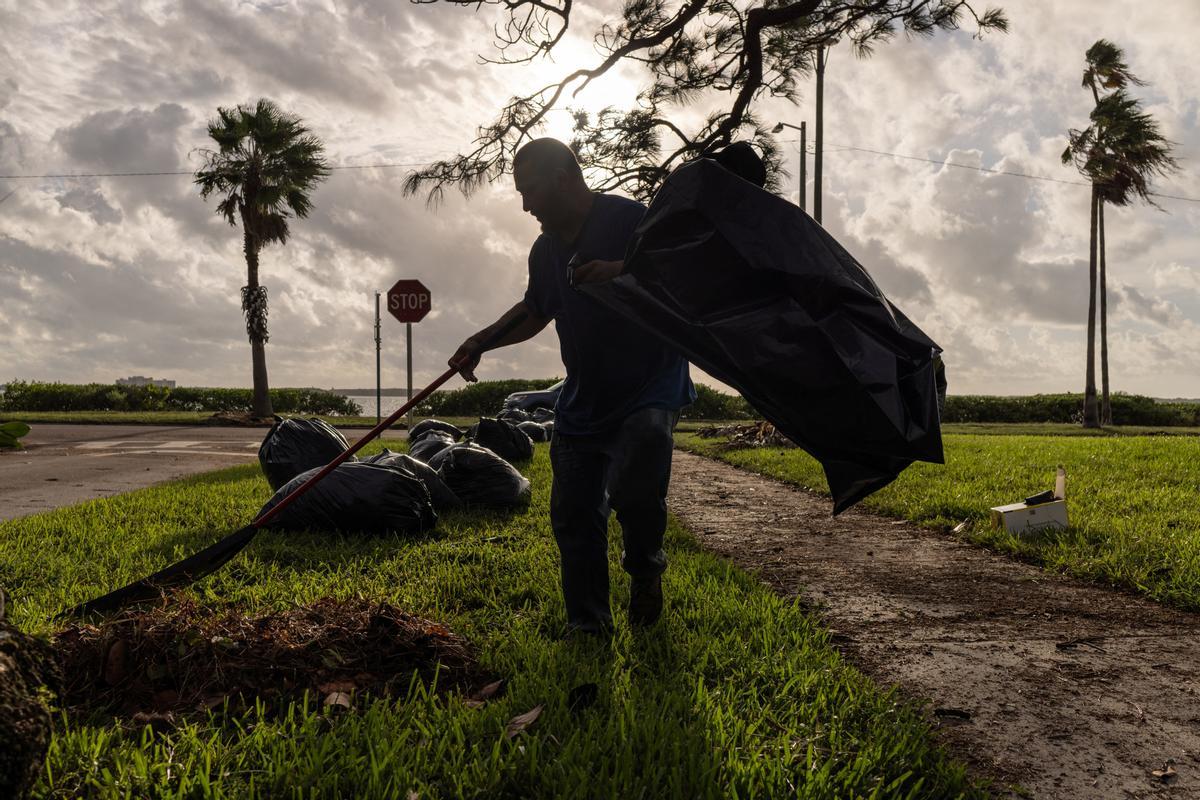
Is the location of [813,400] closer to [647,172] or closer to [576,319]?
[576,319]

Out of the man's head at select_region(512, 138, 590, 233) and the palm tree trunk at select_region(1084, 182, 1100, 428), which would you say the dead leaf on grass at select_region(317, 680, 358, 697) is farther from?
the palm tree trunk at select_region(1084, 182, 1100, 428)

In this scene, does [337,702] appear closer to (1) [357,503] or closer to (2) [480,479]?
(1) [357,503]

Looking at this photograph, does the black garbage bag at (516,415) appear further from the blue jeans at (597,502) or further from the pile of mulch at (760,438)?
the blue jeans at (597,502)

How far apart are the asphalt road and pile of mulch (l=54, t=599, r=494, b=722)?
189 inches

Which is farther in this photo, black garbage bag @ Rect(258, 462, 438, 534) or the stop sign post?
the stop sign post

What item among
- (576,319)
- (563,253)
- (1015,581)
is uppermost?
(563,253)

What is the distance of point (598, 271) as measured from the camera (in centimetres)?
248

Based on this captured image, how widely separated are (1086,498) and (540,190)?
5385 millimetres

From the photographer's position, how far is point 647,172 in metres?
11.1

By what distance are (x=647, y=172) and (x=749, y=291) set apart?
30.4 ft

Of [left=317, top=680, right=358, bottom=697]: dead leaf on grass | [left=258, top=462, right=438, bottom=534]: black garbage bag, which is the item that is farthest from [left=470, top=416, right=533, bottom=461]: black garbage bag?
[left=317, top=680, right=358, bottom=697]: dead leaf on grass

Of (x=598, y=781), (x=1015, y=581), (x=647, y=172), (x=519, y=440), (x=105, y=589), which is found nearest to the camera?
(x=598, y=781)

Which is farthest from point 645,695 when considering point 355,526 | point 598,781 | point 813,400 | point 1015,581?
point 355,526

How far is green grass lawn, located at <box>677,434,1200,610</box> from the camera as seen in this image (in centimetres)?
402
